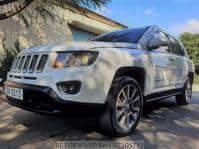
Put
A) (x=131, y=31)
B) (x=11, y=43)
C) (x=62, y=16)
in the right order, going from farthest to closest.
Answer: (x=62, y=16)
(x=11, y=43)
(x=131, y=31)

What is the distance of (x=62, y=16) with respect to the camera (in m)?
13.4

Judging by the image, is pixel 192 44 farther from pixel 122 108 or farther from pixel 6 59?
pixel 122 108

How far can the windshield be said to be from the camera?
5305 millimetres

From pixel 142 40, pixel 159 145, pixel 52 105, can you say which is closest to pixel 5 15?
pixel 142 40

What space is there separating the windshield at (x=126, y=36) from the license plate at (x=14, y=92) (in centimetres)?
190

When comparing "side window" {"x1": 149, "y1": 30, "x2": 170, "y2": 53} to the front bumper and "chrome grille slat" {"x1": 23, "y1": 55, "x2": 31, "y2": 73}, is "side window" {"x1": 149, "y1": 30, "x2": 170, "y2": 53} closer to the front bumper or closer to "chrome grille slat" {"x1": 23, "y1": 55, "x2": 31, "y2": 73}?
the front bumper

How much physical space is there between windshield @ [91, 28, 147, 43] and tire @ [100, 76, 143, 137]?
34.9 inches

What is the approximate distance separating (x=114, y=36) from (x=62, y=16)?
8.09 meters

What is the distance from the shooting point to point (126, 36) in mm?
5504

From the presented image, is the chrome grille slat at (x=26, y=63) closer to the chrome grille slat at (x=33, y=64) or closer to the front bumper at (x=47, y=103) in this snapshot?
the chrome grille slat at (x=33, y=64)

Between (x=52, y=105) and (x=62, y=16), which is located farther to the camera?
(x=62, y=16)

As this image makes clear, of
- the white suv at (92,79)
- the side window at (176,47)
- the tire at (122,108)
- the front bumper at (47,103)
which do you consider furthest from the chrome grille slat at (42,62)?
the side window at (176,47)

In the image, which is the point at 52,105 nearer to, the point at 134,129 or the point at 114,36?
the point at 134,129

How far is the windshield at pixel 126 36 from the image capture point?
5.31 meters
